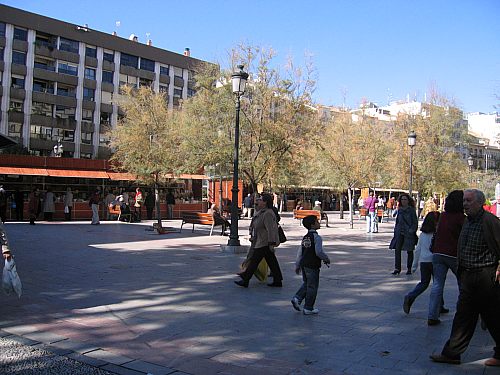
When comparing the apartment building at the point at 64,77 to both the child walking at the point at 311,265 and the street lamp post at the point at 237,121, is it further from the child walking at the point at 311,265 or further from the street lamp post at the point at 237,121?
the child walking at the point at 311,265

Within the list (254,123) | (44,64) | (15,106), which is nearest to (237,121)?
(254,123)

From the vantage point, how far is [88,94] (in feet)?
189

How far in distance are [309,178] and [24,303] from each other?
32.4 metres

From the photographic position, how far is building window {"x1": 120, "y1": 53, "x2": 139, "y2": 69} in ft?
198

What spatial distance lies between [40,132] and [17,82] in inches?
227

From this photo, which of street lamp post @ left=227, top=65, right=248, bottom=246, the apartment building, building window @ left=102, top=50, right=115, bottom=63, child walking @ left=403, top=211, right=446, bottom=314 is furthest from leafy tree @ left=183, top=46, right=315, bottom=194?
building window @ left=102, top=50, right=115, bottom=63

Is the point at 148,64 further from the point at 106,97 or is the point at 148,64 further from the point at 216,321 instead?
the point at 216,321

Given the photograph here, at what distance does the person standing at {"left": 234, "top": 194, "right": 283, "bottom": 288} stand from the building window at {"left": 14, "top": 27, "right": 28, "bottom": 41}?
52.0 m

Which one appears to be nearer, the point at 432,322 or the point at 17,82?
the point at 432,322

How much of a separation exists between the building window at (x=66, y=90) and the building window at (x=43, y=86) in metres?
0.86

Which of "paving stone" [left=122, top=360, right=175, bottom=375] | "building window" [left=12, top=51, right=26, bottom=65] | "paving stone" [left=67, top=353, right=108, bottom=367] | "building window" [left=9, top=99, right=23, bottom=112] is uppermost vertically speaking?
"building window" [left=12, top=51, right=26, bottom=65]

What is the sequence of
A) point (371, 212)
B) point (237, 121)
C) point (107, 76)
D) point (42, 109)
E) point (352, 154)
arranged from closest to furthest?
point (237, 121), point (371, 212), point (352, 154), point (42, 109), point (107, 76)

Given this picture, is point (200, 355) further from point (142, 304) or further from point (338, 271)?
point (338, 271)

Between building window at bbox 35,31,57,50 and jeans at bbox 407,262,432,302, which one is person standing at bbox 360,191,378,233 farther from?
building window at bbox 35,31,57,50
